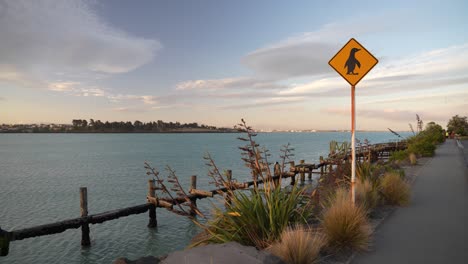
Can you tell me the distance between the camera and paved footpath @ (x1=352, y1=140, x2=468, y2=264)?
15.4 feet

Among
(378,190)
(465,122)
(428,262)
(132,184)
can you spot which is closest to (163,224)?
(378,190)

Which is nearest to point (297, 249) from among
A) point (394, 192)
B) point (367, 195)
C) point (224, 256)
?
point (224, 256)

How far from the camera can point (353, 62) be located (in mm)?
6500

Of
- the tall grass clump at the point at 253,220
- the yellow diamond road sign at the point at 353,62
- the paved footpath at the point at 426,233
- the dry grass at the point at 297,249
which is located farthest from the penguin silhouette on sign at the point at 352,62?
the dry grass at the point at 297,249

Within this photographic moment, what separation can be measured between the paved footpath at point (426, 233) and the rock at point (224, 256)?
163cm

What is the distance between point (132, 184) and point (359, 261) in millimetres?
26240

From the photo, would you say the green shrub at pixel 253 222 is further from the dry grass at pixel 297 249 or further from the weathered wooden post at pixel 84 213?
the weathered wooden post at pixel 84 213

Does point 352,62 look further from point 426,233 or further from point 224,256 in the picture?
point 224,256

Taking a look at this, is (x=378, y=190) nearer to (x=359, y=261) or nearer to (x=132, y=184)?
(x=359, y=261)

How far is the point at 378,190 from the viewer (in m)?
8.48

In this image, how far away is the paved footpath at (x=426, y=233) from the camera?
470 cm

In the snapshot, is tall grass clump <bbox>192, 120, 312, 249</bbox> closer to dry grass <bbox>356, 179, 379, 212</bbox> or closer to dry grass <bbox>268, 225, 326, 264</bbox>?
dry grass <bbox>268, 225, 326, 264</bbox>

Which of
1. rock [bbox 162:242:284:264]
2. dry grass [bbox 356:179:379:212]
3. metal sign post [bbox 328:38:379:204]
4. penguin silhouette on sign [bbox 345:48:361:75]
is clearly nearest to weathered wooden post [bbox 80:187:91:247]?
rock [bbox 162:242:284:264]

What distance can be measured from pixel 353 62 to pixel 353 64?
1.7 inches
